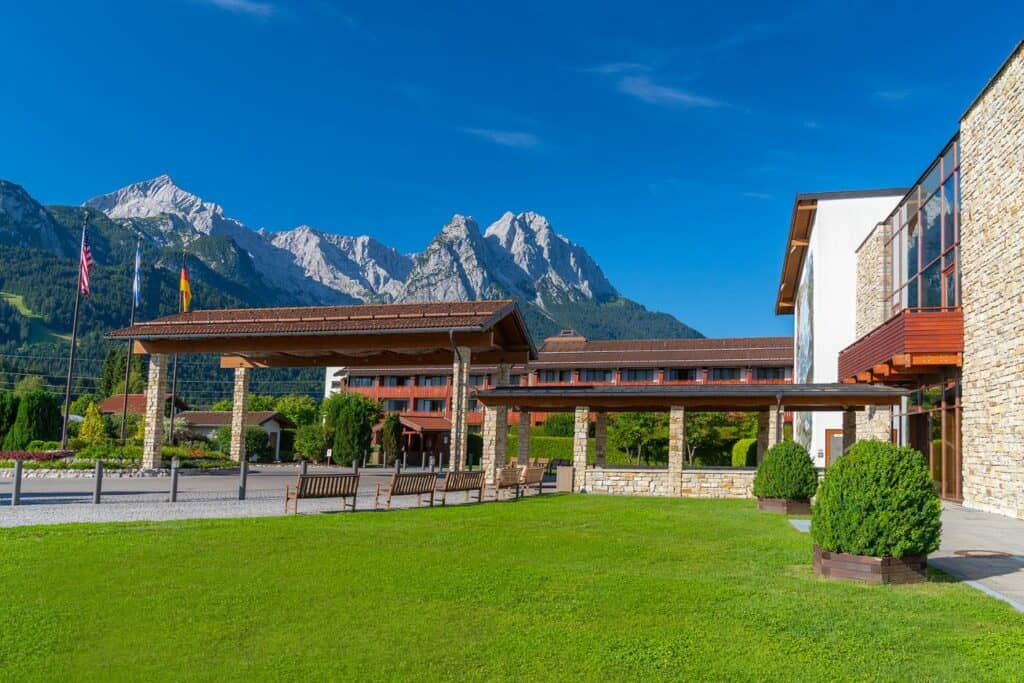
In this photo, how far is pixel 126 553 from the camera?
10.3 meters

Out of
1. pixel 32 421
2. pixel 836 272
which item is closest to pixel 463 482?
pixel 836 272

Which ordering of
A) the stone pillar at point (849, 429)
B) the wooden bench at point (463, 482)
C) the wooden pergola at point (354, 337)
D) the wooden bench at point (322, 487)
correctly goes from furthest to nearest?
the wooden pergola at point (354, 337) → the stone pillar at point (849, 429) → the wooden bench at point (463, 482) → the wooden bench at point (322, 487)

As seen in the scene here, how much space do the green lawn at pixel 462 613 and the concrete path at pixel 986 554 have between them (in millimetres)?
661

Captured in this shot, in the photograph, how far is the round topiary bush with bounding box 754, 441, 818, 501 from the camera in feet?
57.4

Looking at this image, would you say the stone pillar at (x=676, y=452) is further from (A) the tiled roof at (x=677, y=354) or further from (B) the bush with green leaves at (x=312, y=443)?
(A) the tiled roof at (x=677, y=354)

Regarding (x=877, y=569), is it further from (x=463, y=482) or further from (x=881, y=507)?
(x=463, y=482)

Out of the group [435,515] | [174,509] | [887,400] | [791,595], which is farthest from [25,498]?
[887,400]

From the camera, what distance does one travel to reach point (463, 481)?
19.6 m

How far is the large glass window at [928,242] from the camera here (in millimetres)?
22359

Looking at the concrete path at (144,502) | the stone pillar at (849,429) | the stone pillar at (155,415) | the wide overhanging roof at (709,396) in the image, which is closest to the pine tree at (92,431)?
the stone pillar at (155,415)

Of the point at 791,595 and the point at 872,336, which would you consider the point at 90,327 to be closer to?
the point at 872,336

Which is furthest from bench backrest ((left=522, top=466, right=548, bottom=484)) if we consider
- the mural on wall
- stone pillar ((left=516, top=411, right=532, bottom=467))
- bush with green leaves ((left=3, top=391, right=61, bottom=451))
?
bush with green leaves ((left=3, top=391, right=61, bottom=451))

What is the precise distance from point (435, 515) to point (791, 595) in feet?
27.8

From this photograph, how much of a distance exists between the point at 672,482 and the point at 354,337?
39.8ft
